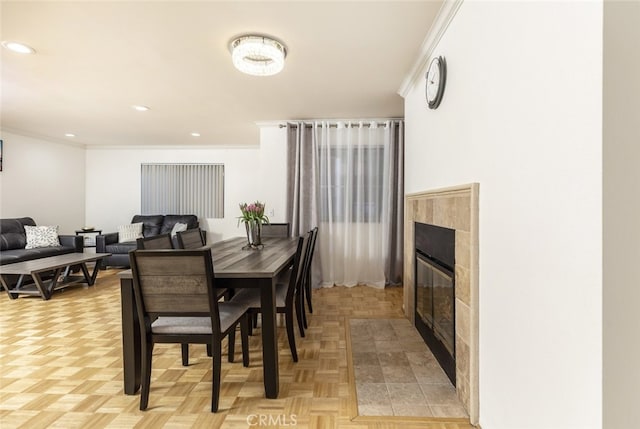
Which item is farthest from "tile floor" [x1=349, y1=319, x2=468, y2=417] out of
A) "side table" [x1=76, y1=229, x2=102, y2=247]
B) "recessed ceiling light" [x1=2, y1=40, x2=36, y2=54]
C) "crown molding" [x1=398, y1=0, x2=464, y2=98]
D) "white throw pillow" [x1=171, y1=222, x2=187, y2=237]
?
"side table" [x1=76, y1=229, x2=102, y2=247]

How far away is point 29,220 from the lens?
16.8ft

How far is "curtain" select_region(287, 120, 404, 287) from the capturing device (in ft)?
14.2

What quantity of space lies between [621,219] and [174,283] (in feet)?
5.86

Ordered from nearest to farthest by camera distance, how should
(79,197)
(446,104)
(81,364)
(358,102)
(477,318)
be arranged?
(477,318) < (446,104) < (81,364) < (358,102) < (79,197)

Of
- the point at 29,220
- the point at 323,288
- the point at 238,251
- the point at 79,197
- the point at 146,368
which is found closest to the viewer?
the point at 146,368

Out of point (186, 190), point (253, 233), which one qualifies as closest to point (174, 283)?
point (253, 233)

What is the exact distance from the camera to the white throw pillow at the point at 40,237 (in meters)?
4.83

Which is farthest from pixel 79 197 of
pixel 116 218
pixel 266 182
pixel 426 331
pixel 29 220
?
pixel 426 331

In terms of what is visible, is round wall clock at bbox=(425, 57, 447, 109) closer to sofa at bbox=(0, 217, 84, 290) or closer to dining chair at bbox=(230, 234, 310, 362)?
dining chair at bbox=(230, 234, 310, 362)

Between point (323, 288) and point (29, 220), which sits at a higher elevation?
point (29, 220)

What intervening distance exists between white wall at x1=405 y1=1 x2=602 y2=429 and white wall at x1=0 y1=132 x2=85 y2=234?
6.75m

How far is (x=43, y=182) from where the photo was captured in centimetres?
561

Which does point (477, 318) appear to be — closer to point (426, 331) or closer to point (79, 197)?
point (426, 331)

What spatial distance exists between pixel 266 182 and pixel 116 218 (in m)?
4.08
